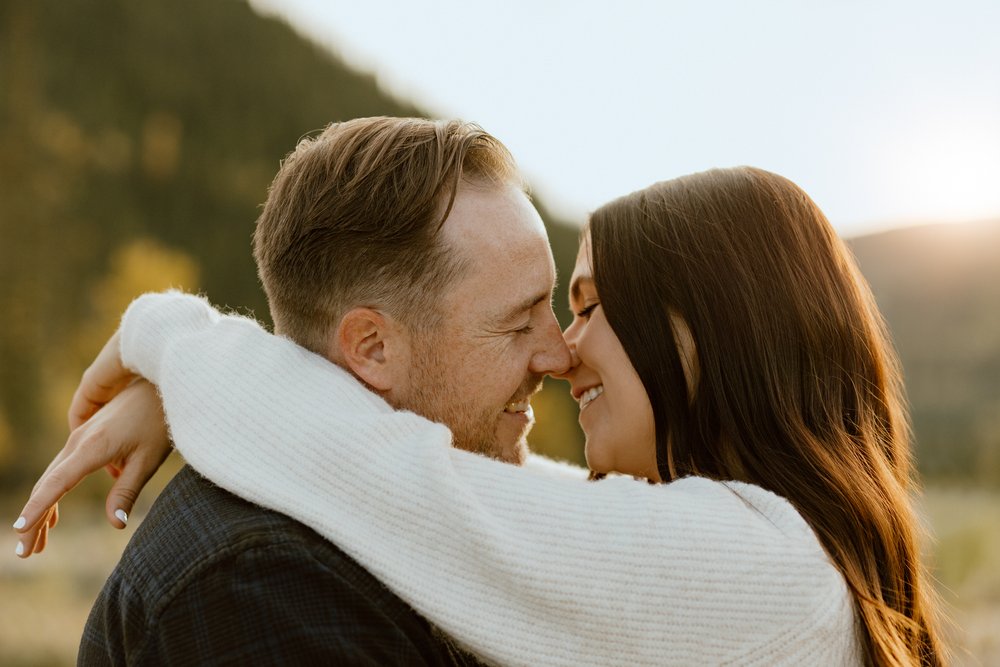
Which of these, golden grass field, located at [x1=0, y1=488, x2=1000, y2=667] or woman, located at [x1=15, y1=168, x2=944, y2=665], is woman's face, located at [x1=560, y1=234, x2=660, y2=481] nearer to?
woman, located at [x1=15, y1=168, x2=944, y2=665]

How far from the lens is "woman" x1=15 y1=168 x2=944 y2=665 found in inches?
73.0

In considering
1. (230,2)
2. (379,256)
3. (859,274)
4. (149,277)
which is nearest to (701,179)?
(859,274)

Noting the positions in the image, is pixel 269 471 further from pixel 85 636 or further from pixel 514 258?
pixel 514 258

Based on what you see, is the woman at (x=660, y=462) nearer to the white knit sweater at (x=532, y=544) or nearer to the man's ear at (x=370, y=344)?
the white knit sweater at (x=532, y=544)

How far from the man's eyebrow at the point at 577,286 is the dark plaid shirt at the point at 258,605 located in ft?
3.81

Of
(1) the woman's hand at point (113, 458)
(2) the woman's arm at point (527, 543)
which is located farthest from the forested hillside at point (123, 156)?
(2) the woman's arm at point (527, 543)

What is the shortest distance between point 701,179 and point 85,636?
1.98 m

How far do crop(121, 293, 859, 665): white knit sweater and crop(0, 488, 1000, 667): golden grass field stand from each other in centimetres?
439

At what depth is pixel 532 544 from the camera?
1.87 meters

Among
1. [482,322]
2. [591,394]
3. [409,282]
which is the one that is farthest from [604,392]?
[409,282]

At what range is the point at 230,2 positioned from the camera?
199ft

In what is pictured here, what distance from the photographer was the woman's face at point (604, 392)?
254cm

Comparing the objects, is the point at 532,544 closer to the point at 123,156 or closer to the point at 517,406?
the point at 517,406

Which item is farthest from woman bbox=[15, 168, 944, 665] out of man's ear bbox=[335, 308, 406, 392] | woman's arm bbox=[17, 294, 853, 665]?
man's ear bbox=[335, 308, 406, 392]
